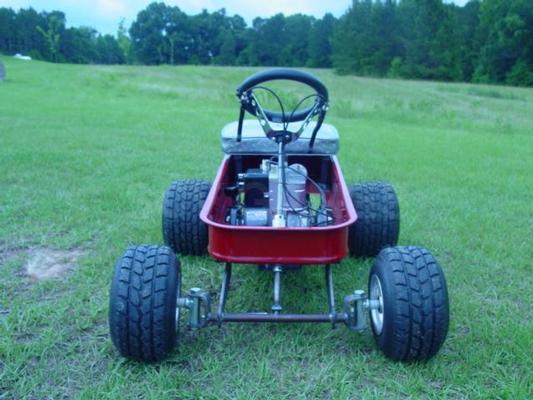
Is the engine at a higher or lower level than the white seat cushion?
lower

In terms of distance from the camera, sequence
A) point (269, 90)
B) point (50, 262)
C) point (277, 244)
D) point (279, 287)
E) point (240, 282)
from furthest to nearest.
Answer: point (50, 262)
point (240, 282)
point (269, 90)
point (279, 287)
point (277, 244)

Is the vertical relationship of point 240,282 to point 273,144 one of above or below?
below

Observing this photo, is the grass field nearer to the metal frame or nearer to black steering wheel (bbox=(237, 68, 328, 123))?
the metal frame

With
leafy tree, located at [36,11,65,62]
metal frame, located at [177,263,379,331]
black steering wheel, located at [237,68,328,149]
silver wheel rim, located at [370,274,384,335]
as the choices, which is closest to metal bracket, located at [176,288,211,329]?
metal frame, located at [177,263,379,331]

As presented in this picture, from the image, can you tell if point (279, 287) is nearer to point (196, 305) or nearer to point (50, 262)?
point (196, 305)

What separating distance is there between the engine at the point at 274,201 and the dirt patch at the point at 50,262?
118cm

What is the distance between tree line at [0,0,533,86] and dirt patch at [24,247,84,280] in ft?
142

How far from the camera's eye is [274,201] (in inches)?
136

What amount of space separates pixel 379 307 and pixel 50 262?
Result: 2.32 meters

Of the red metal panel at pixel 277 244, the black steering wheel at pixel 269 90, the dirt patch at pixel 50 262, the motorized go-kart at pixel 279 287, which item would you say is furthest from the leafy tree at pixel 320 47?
the red metal panel at pixel 277 244

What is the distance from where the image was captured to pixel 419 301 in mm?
2508

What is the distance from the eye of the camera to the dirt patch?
3.71m

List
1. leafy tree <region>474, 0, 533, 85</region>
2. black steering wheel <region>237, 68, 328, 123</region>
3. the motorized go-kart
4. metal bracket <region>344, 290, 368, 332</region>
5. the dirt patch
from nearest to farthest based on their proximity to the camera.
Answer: the motorized go-kart → metal bracket <region>344, 290, 368, 332</region> → black steering wheel <region>237, 68, 328, 123</region> → the dirt patch → leafy tree <region>474, 0, 533, 85</region>

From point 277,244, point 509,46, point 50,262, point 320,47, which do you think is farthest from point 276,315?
point 320,47
